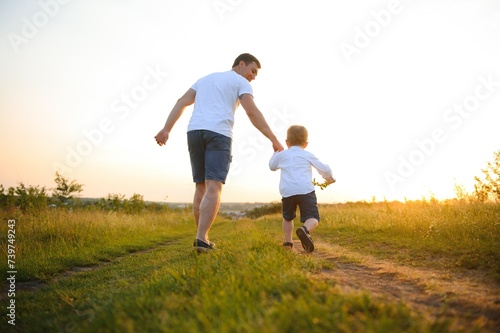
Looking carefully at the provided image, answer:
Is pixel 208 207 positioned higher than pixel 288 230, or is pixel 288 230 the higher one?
pixel 208 207

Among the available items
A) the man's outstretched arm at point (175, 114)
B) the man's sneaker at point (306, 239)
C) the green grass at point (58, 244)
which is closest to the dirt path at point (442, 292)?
the man's sneaker at point (306, 239)

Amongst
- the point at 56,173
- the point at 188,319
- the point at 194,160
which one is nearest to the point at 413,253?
the point at 194,160

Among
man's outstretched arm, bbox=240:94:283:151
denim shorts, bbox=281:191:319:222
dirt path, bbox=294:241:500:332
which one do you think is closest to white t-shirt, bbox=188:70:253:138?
man's outstretched arm, bbox=240:94:283:151

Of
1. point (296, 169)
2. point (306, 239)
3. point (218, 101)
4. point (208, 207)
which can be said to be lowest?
point (306, 239)

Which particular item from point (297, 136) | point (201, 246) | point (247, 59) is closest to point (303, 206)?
point (297, 136)

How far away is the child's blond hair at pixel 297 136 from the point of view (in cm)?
566

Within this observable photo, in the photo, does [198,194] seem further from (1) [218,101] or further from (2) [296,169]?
(2) [296,169]

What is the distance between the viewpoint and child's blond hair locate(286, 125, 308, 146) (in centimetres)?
566

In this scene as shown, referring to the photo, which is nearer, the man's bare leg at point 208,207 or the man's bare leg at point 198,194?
the man's bare leg at point 208,207

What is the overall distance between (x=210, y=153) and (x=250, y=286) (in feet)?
8.78

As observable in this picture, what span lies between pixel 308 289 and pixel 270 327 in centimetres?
67

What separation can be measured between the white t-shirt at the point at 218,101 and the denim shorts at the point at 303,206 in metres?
1.48

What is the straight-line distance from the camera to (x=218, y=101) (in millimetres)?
4848

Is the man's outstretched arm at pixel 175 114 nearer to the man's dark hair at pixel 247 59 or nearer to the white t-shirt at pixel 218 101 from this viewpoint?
the white t-shirt at pixel 218 101
